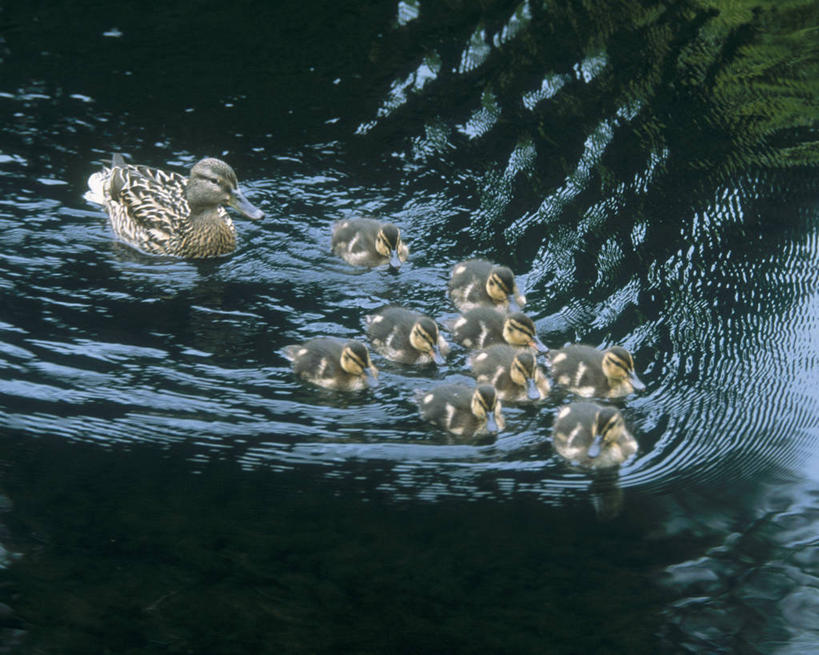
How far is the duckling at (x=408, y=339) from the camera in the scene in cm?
439

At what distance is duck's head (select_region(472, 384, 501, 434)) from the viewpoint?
3967 millimetres

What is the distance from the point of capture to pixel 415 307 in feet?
16.0

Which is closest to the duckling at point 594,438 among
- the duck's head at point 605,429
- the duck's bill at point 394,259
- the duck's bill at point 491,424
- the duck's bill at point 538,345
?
the duck's head at point 605,429

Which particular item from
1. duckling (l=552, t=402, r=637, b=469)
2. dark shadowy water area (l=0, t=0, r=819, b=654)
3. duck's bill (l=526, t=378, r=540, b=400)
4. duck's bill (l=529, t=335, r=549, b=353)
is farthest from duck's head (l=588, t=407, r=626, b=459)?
duck's bill (l=529, t=335, r=549, b=353)

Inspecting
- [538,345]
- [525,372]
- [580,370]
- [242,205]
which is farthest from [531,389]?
[242,205]

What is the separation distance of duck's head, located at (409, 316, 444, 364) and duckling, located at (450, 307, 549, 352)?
23 cm

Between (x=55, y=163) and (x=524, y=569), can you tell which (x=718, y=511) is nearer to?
(x=524, y=569)

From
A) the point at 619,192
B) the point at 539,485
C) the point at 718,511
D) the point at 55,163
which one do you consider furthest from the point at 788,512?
Result: the point at 55,163

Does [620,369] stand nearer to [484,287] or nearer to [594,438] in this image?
[594,438]

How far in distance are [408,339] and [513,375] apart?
43cm

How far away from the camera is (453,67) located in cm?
679

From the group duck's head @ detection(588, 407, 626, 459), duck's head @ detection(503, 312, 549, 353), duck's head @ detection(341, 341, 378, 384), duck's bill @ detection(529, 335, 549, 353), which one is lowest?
duck's head @ detection(588, 407, 626, 459)

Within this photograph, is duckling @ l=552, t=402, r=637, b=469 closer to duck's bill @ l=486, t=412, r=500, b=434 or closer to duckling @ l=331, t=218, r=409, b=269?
duck's bill @ l=486, t=412, r=500, b=434

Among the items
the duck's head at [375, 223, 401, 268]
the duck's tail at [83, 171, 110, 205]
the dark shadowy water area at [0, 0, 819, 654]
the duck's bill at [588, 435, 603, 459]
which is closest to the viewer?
the dark shadowy water area at [0, 0, 819, 654]
